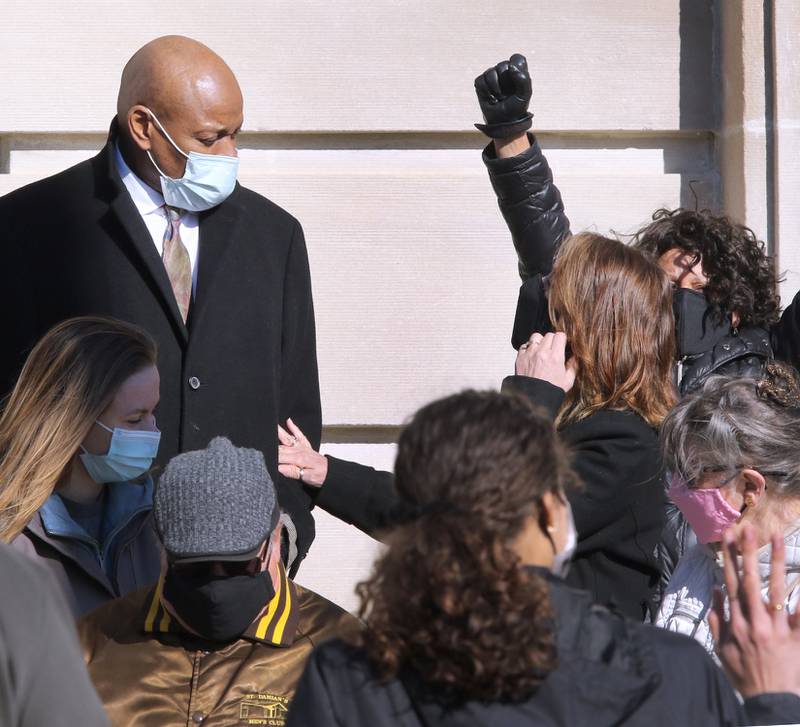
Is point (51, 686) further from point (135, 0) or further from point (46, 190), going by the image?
point (135, 0)

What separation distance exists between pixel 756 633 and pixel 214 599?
3.13 feet

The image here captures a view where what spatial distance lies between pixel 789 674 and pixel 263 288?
1894 mm

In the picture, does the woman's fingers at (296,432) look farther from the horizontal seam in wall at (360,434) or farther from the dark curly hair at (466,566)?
the dark curly hair at (466,566)

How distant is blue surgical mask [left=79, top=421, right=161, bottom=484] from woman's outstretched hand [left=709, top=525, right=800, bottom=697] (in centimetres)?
146

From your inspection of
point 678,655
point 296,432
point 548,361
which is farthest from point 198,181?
point 678,655

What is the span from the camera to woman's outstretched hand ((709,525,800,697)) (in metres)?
1.82

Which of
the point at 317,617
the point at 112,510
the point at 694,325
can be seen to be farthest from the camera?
the point at 694,325

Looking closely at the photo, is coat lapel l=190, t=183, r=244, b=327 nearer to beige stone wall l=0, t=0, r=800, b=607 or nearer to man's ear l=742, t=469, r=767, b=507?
beige stone wall l=0, t=0, r=800, b=607

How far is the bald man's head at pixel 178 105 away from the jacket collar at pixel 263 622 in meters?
1.25

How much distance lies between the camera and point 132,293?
10.8ft

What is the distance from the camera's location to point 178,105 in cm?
331

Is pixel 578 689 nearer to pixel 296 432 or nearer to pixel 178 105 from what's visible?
pixel 296 432

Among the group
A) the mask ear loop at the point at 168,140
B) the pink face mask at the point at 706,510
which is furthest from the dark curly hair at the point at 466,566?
the mask ear loop at the point at 168,140

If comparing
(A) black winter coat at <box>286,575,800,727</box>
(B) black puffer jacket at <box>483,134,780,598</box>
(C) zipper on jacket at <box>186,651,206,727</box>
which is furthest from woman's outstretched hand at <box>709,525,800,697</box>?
(B) black puffer jacket at <box>483,134,780,598</box>
